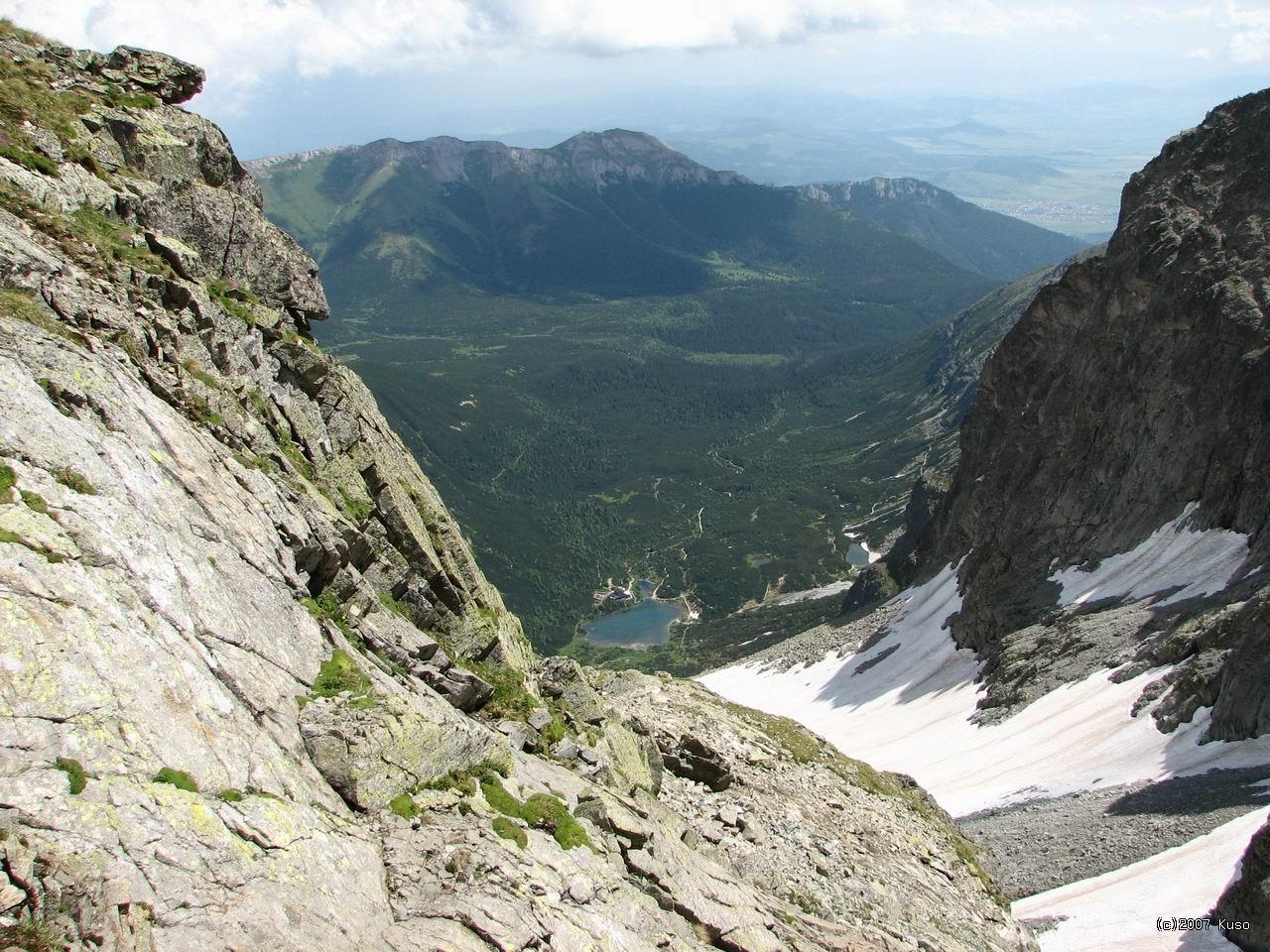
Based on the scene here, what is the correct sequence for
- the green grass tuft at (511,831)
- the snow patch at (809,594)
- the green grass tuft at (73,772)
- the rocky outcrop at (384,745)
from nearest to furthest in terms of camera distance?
the green grass tuft at (73,772) < the rocky outcrop at (384,745) < the green grass tuft at (511,831) < the snow patch at (809,594)

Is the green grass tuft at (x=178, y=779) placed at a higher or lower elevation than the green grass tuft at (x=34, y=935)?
higher

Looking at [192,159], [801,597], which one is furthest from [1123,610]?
[801,597]

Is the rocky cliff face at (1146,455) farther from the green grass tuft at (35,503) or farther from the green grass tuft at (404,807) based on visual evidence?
the green grass tuft at (35,503)

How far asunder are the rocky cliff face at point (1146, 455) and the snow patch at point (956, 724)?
7.94 ft

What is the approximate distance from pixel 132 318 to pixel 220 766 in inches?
545

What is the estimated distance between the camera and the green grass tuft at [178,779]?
14711 millimetres

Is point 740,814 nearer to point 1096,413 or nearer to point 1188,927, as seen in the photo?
point 1188,927

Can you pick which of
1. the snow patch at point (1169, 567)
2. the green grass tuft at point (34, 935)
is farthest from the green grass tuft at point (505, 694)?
the snow patch at point (1169, 567)

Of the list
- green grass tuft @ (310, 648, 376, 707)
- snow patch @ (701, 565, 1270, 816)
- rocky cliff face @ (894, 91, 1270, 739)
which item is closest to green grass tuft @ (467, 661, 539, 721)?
green grass tuft @ (310, 648, 376, 707)

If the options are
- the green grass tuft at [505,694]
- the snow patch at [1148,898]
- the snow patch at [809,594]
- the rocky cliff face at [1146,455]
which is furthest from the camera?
the snow patch at [809,594]

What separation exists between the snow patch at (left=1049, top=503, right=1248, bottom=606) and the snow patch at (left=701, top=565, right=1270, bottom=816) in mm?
10313

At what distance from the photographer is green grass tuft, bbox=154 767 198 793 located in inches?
579

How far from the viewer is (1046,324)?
3885 inches

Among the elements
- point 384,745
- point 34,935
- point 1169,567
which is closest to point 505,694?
point 384,745
